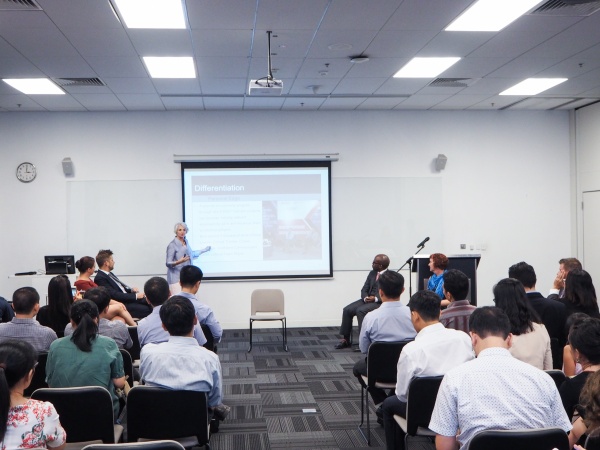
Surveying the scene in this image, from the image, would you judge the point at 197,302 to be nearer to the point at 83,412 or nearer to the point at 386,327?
the point at 386,327

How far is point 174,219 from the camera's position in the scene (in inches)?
388

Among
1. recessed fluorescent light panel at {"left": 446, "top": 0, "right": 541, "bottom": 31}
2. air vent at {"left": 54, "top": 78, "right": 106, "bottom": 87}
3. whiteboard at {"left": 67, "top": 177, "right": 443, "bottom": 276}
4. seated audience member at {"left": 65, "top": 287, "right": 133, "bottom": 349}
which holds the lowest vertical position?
seated audience member at {"left": 65, "top": 287, "right": 133, "bottom": 349}

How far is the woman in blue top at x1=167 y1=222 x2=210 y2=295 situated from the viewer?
9375 mm

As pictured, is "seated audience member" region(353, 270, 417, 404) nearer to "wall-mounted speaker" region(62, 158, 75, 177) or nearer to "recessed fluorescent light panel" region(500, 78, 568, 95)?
"recessed fluorescent light panel" region(500, 78, 568, 95)

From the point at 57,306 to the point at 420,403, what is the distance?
3.07 m

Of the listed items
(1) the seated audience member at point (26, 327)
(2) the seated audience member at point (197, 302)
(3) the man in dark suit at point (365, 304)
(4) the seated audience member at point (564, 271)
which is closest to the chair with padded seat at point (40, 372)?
(1) the seated audience member at point (26, 327)

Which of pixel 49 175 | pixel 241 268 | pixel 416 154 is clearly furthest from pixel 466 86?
pixel 49 175

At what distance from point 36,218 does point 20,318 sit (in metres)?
5.87

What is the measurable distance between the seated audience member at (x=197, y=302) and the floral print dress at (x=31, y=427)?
2437 millimetres

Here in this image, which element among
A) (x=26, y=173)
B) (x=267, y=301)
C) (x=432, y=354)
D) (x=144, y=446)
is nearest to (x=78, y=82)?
(x=26, y=173)

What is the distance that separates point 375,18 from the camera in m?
5.60

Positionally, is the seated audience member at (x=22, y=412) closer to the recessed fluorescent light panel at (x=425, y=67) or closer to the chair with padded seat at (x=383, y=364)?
the chair with padded seat at (x=383, y=364)

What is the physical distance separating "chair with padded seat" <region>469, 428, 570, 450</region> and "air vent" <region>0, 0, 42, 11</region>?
4.70 meters

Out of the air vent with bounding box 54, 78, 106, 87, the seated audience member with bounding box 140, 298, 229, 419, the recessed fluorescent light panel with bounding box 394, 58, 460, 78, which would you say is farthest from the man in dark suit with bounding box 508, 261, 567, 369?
the air vent with bounding box 54, 78, 106, 87
